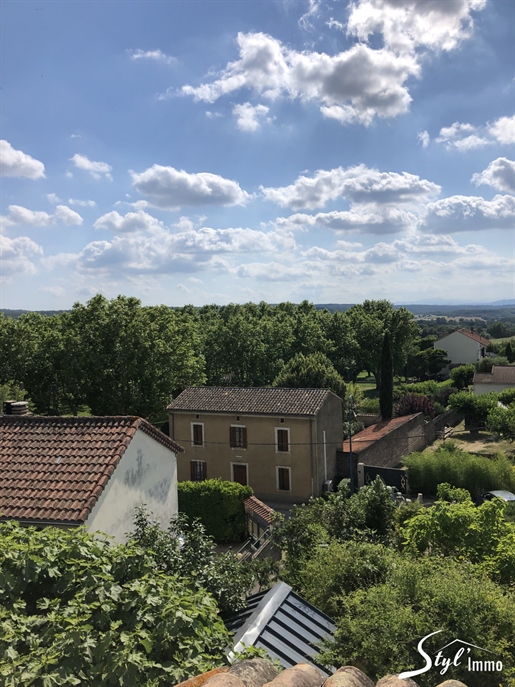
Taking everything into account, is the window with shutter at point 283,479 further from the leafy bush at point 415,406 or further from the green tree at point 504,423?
the leafy bush at point 415,406

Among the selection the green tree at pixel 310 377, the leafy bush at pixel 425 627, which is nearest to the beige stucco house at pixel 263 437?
the green tree at pixel 310 377

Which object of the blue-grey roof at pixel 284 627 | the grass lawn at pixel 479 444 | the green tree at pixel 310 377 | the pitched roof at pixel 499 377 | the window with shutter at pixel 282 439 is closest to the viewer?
the blue-grey roof at pixel 284 627

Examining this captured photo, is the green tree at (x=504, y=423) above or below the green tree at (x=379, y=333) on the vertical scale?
below

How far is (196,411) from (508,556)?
22.5 m

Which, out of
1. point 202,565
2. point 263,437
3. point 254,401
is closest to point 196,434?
point 254,401

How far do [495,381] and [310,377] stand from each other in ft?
66.6

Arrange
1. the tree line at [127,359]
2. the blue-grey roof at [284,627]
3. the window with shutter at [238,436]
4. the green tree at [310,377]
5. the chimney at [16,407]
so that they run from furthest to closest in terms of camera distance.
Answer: the green tree at [310,377] < the tree line at [127,359] < the window with shutter at [238,436] < the chimney at [16,407] < the blue-grey roof at [284,627]

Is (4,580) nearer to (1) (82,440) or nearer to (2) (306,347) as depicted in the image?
(1) (82,440)

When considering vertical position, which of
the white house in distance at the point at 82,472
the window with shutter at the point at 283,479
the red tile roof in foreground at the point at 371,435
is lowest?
the window with shutter at the point at 283,479

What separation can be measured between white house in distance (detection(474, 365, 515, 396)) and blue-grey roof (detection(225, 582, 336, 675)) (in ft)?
147

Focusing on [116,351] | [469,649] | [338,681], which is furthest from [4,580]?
[116,351]

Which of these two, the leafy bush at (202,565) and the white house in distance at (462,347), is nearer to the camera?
the leafy bush at (202,565)

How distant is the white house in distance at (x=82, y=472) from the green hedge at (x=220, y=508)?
763 cm

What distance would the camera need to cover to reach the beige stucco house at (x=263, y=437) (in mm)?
27062
